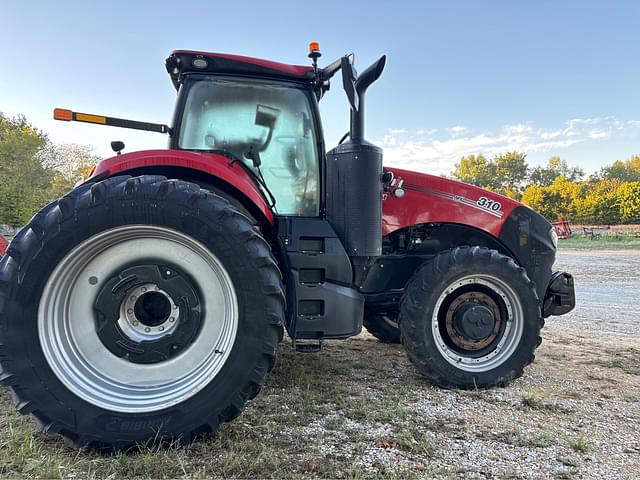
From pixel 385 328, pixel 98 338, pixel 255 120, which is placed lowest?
pixel 385 328

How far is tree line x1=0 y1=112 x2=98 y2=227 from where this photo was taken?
28984mm

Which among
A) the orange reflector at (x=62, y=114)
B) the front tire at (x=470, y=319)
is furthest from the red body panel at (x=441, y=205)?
the orange reflector at (x=62, y=114)

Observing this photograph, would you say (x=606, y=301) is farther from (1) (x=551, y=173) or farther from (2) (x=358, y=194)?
(1) (x=551, y=173)

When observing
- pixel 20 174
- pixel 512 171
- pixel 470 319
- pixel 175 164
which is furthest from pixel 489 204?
pixel 512 171

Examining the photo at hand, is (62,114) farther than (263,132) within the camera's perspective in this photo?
No

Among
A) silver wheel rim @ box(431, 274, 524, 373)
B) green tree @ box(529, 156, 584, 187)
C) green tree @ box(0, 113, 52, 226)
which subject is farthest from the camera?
green tree @ box(529, 156, 584, 187)

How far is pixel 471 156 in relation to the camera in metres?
81.1

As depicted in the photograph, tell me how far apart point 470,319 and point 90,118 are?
2880mm

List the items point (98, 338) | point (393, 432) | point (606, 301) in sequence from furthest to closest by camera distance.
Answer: point (606, 301), point (393, 432), point (98, 338)

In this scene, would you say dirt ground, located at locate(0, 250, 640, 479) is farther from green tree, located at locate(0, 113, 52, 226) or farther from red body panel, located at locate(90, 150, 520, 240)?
green tree, located at locate(0, 113, 52, 226)

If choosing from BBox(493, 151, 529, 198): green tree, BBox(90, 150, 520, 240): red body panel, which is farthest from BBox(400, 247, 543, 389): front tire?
BBox(493, 151, 529, 198): green tree

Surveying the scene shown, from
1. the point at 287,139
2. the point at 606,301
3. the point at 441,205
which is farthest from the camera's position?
the point at 606,301

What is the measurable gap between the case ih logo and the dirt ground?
130 centimetres

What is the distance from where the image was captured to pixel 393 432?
238 centimetres
